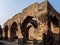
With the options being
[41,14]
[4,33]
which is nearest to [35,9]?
[41,14]

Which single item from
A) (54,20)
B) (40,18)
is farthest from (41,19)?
(54,20)

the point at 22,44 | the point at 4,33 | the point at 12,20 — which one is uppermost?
the point at 12,20

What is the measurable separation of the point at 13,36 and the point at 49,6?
9.60 metres

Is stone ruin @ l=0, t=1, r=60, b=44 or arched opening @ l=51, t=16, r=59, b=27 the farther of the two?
arched opening @ l=51, t=16, r=59, b=27

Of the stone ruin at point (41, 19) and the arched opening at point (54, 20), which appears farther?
the arched opening at point (54, 20)

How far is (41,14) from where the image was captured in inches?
526

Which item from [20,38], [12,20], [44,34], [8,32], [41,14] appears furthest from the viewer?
[8,32]

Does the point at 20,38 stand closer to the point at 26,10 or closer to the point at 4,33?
the point at 26,10

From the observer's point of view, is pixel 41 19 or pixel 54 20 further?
pixel 54 20

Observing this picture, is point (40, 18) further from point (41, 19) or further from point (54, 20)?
point (54, 20)

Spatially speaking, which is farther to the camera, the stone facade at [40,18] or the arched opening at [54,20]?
the arched opening at [54,20]

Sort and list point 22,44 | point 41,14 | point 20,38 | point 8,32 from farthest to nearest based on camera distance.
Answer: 1. point 8,32
2. point 20,38
3. point 22,44
4. point 41,14

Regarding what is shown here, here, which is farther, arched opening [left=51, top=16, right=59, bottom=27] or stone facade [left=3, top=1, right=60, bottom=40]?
arched opening [left=51, top=16, right=59, bottom=27]

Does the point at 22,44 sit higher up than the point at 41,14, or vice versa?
the point at 41,14
